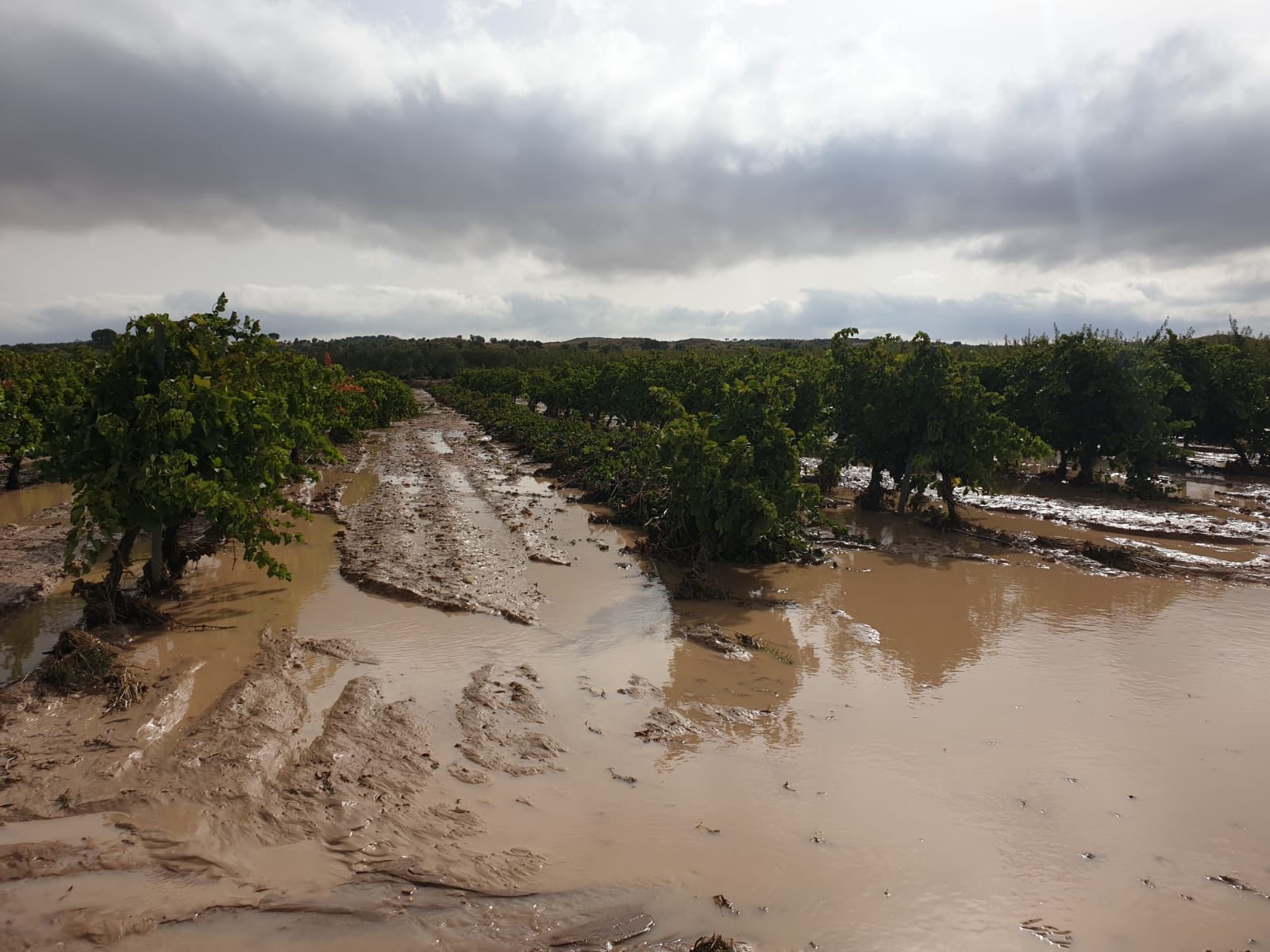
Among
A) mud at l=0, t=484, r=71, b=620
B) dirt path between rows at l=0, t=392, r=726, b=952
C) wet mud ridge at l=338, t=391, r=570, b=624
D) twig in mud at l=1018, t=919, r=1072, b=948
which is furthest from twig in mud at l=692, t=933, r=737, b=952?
mud at l=0, t=484, r=71, b=620

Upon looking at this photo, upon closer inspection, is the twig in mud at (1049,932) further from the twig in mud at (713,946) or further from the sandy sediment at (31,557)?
the sandy sediment at (31,557)

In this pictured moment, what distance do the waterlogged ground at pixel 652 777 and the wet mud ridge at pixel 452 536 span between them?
0.26 m

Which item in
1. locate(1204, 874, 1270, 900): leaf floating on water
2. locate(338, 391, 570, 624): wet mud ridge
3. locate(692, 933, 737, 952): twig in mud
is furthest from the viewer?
locate(338, 391, 570, 624): wet mud ridge

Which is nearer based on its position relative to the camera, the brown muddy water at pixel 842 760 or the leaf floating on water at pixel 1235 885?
the brown muddy water at pixel 842 760

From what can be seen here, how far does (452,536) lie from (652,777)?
878 cm

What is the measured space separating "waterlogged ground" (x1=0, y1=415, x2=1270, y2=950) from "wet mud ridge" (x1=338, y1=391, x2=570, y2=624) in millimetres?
259

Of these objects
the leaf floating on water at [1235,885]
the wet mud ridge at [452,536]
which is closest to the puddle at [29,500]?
the wet mud ridge at [452,536]

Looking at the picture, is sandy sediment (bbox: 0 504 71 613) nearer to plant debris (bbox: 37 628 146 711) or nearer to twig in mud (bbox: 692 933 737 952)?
plant debris (bbox: 37 628 146 711)

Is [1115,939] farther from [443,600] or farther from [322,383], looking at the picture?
[322,383]

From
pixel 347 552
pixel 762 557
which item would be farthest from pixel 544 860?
pixel 347 552

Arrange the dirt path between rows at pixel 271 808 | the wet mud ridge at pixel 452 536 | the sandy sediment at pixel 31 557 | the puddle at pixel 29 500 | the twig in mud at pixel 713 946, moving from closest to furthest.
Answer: the twig in mud at pixel 713 946 → the dirt path between rows at pixel 271 808 → the sandy sediment at pixel 31 557 → the wet mud ridge at pixel 452 536 → the puddle at pixel 29 500

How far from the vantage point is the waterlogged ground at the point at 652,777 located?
175 inches

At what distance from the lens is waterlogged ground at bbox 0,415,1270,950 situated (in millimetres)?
4449

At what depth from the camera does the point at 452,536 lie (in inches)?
547
